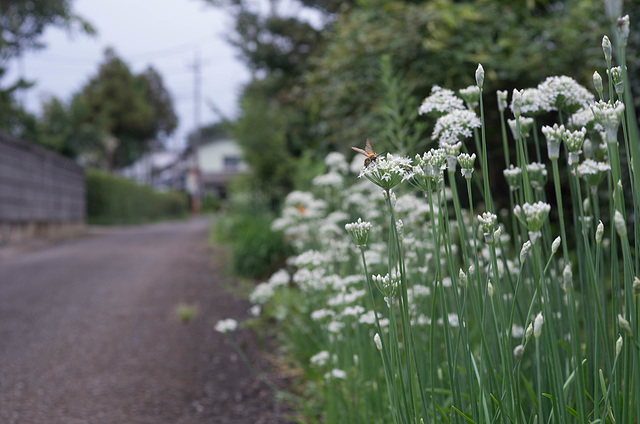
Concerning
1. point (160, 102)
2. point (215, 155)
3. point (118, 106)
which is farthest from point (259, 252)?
point (215, 155)

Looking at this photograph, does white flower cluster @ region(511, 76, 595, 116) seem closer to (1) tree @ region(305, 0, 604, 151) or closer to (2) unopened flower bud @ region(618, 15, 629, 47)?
(2) unopened flower bud @ region(618, 15, 629, 47)

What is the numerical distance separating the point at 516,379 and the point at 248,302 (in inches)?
158

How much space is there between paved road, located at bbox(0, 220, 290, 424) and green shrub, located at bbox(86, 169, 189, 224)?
10.6m

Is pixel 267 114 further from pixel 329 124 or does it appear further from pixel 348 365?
pixel 348 365

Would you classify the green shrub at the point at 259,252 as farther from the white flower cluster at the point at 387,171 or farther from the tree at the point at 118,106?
the tree at the point at 118,106

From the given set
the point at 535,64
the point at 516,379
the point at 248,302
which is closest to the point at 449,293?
the point at 516,379

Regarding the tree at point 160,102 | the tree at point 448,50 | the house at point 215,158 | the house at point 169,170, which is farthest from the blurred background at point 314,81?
the house at point 169,170

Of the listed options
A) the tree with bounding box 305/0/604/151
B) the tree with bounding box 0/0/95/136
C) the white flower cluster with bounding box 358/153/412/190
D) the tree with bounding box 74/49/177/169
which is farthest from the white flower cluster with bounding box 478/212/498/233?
the tree with bounding box 74/49/177/169

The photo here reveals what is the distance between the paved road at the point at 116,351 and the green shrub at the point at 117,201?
10.6 metres

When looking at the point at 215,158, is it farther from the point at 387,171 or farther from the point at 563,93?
the point at 387,171

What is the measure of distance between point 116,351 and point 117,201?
51.5 feet

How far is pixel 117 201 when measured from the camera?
1798 cm

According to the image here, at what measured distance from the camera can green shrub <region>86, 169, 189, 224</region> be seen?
16484 millimetres

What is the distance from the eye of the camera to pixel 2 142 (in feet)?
29.5
